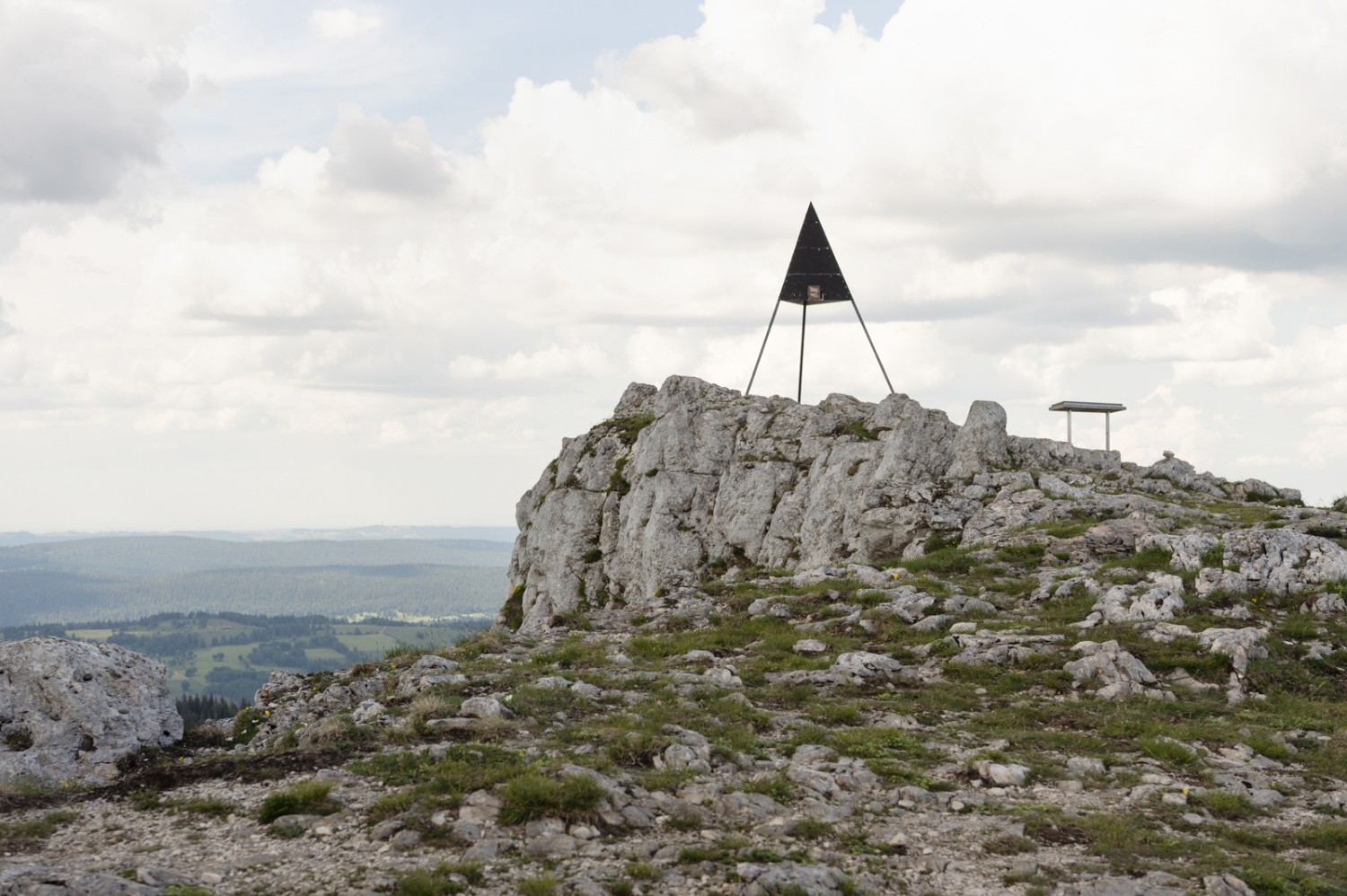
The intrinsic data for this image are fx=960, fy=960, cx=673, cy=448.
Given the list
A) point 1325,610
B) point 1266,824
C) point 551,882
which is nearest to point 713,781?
point 551,882

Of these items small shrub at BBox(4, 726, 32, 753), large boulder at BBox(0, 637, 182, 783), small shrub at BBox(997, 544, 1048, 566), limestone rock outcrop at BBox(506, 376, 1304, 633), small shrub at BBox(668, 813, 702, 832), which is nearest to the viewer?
small shrub at BBox(668, 813, 702, 832)

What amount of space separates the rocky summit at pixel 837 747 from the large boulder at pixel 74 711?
0.40 m

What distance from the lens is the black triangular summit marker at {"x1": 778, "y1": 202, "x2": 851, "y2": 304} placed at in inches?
2422

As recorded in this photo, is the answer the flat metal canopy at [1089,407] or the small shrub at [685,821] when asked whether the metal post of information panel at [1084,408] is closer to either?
the flat metal canopy at [1089,407]

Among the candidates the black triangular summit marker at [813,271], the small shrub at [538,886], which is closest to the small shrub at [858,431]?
the black triangular summit marker at [813,271]

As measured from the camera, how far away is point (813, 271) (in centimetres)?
6159

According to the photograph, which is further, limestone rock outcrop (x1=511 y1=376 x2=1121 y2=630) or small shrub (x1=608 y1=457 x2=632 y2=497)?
small shrub (x1=608 y1=457 x2=632 y2=497)

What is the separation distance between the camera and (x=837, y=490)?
51.6 metres

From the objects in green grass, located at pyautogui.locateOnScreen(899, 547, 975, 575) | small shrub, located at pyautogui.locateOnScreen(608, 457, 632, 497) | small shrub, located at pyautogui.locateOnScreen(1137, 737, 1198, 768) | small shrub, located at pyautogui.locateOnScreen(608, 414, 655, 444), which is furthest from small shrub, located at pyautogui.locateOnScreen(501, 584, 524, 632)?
small shrub, located at pyautogui.locateOnScreen(1137, 737, 1198, 768)

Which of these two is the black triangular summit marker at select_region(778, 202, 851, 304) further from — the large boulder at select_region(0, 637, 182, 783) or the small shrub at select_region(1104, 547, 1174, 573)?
the large boulder at select_region(0, 637, 182, 783)

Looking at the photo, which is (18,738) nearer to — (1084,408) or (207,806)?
(207,806)

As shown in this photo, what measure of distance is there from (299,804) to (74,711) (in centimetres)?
846

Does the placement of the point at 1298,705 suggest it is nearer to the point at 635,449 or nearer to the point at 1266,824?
the point at 1266,824

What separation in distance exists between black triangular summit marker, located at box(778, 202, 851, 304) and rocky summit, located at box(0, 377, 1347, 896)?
961 inches
